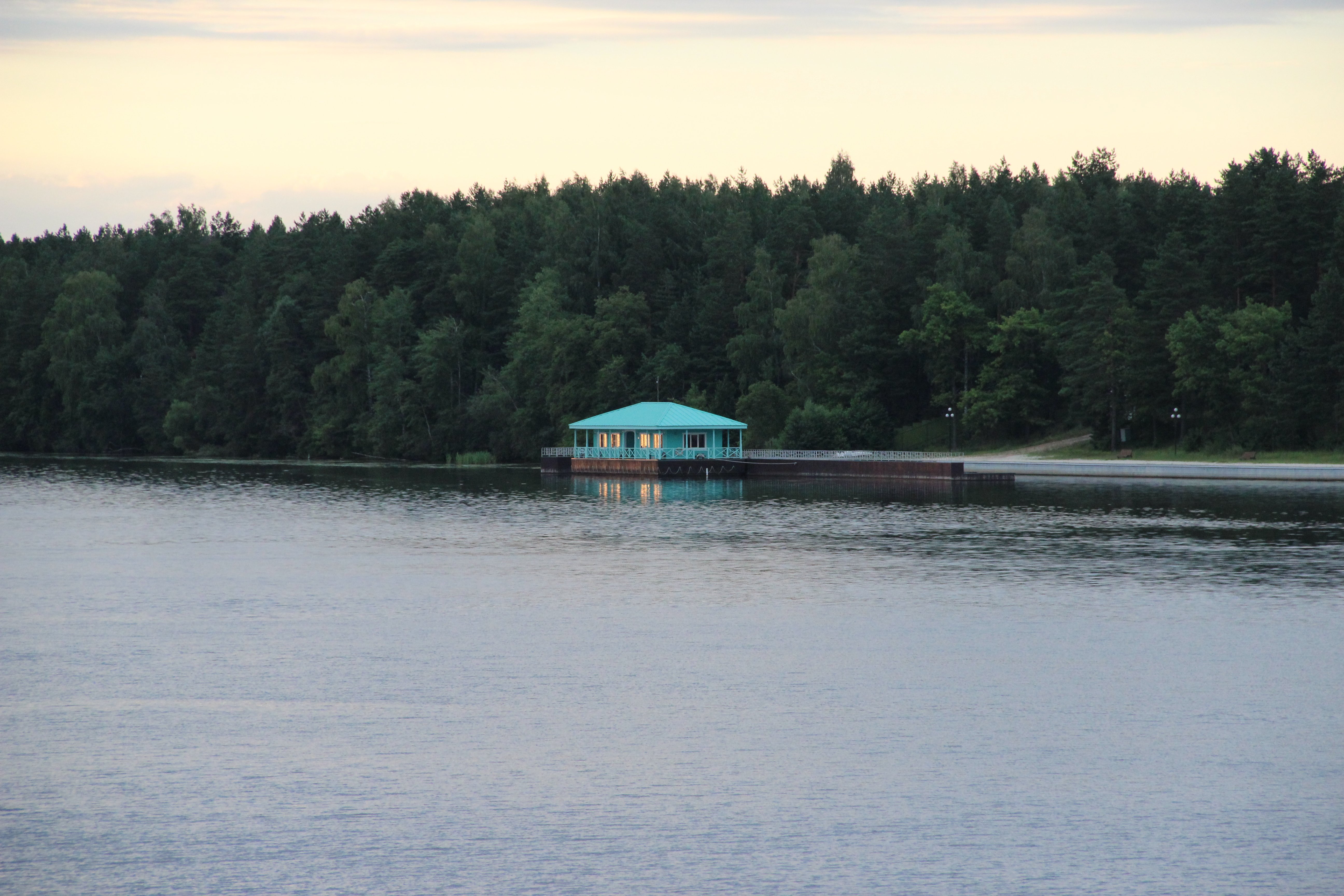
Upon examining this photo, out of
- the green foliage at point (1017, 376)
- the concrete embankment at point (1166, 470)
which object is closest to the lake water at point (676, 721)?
the concrete embankment at point (1166, 470)

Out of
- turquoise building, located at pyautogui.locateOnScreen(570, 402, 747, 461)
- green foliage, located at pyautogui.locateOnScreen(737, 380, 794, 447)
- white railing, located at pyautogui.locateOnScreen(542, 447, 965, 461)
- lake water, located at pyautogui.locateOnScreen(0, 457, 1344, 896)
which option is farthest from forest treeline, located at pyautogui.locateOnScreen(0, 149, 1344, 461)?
lake water, located at pyautogui.locateOnScreen(0, 457, 1344, 896)

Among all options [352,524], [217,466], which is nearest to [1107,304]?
[352,524]

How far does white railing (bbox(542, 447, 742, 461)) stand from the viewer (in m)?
96.9

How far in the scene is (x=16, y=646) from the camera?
25.4 m

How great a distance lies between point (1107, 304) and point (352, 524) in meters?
60.5

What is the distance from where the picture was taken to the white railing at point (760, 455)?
95125 mm

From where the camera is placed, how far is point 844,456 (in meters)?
94.9

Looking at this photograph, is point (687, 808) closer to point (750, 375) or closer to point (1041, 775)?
point (1041, 775)

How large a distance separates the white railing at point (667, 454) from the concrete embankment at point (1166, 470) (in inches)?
663

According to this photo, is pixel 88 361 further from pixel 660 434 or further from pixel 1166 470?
pixel 1166 470

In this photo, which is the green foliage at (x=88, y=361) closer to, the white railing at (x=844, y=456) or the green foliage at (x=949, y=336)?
the white railing at (x=844, y=456)

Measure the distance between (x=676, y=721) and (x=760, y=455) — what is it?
3138 inches

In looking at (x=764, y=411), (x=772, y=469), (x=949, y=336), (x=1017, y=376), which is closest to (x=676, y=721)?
(x=772, y=469)

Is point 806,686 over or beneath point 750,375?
beneath
